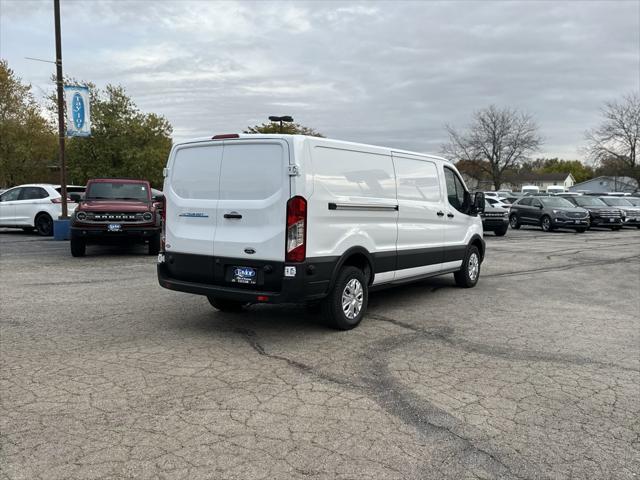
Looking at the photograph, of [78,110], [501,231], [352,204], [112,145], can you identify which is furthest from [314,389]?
[112,145]

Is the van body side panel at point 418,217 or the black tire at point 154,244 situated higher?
the van body side panel at point 418,217

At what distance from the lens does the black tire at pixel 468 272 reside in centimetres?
912

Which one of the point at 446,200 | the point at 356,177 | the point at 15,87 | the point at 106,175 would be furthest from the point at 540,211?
the point at 15,87

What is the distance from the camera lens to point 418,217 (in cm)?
753

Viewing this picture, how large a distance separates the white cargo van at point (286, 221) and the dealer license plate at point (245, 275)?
0.4 inches

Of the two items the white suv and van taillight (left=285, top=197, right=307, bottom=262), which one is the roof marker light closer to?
van taillight (left=285, top=197, right=307, bottom=262)

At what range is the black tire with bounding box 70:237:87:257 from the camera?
40.9 feet

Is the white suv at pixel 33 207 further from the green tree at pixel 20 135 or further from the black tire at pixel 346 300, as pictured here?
the green tree at pixel 20 135

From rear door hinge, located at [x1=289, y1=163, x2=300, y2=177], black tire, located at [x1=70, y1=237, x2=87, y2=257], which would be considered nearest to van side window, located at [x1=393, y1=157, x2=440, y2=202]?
rear door hinge, located at [x1=289, y1=163, x2=300, y2=177]

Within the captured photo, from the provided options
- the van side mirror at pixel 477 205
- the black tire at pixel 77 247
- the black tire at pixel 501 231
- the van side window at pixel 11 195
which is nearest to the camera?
the van side mirror at pixel 477 205

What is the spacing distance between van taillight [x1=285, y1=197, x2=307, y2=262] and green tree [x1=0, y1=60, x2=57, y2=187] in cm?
3801

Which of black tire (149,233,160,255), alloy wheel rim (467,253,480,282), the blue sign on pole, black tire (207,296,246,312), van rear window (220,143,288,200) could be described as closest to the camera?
van rear window (220,143,288,200)

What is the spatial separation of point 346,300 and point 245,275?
1.20 m

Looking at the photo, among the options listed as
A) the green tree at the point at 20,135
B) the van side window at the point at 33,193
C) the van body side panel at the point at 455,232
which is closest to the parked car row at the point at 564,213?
the van body side panel at the point at 455,232
